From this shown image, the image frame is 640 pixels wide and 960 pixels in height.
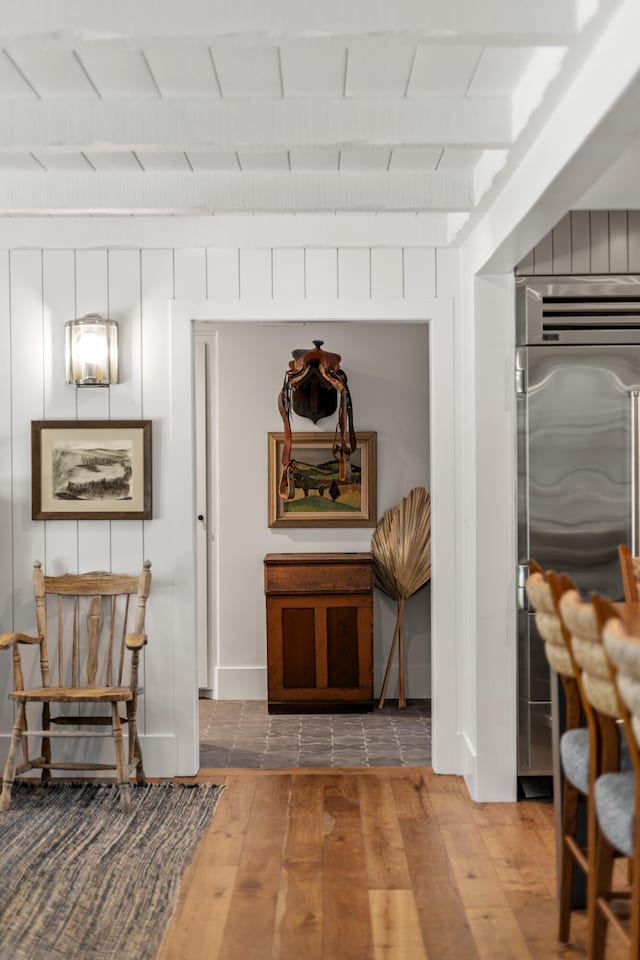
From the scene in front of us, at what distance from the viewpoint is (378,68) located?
2.79 meters

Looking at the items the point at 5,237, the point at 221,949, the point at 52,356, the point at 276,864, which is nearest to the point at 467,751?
the point at 276,864

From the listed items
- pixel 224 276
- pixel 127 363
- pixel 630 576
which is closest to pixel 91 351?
pixel 127 363

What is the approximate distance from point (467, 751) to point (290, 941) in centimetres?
176

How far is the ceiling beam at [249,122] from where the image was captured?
302 centimetres

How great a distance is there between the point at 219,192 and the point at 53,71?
1088mm

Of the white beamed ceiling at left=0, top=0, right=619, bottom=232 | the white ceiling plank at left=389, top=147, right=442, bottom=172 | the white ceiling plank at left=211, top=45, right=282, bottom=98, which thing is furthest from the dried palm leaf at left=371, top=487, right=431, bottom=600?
the white ceiling plank at left=211, top=45, right=282, bottom=98

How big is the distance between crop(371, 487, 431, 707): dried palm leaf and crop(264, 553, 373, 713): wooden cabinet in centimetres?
23

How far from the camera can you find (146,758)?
471cm

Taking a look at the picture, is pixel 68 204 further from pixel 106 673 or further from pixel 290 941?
pixel 290 941

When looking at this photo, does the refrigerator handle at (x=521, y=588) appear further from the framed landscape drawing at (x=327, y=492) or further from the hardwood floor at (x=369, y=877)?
the framed landscape drawing at (x=327, y=492)

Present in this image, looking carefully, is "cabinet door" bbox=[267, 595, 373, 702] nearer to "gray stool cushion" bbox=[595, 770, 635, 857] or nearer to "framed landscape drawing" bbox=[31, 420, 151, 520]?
"framed landscape drawing" bbox=[31, 420, 151, 520]

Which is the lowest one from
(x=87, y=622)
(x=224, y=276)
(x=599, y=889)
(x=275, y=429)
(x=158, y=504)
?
(x=599, y=889)

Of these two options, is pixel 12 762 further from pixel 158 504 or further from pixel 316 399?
pixel 316 399

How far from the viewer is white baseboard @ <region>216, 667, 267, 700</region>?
21.3 feet
